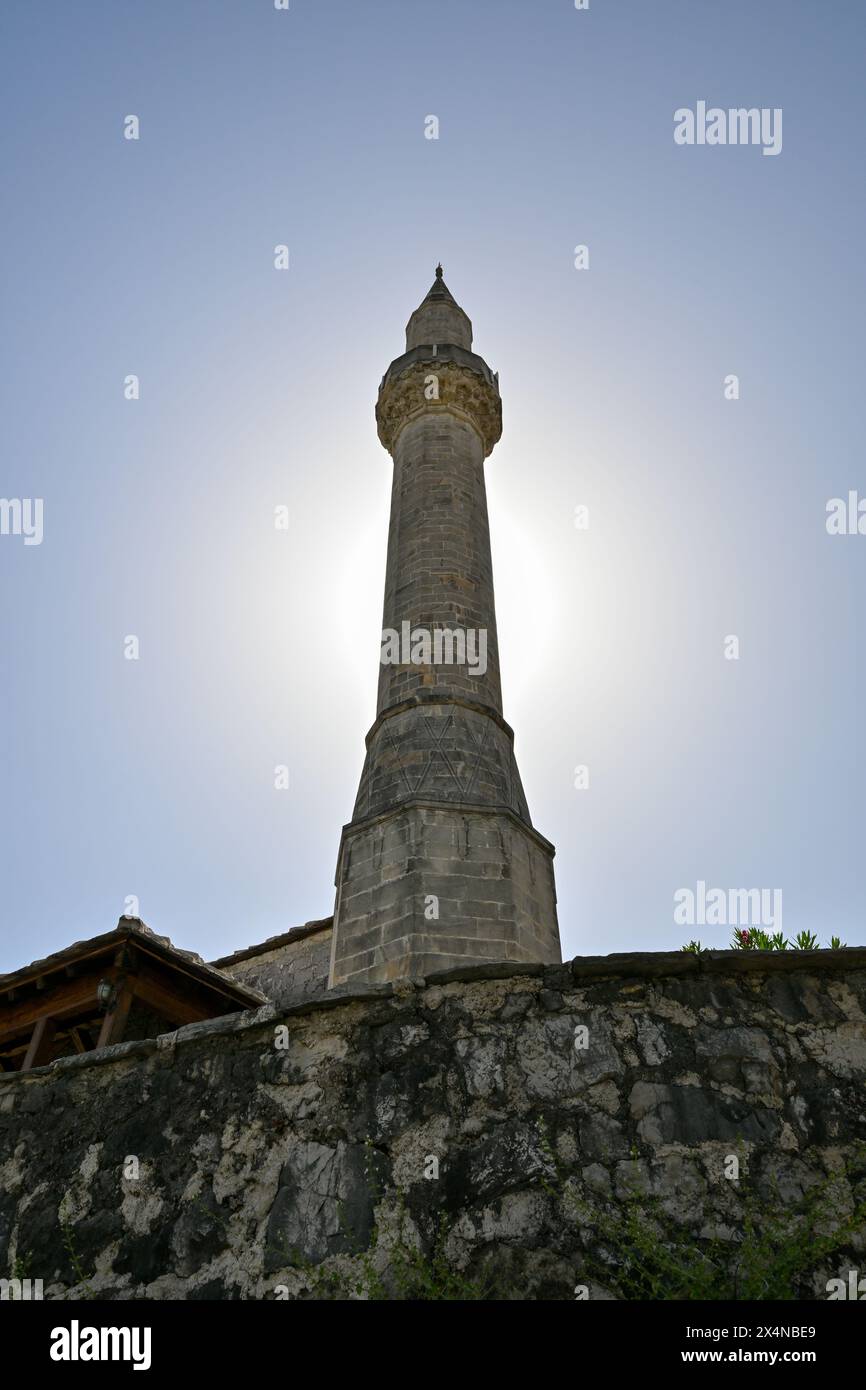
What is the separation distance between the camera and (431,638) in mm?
10062

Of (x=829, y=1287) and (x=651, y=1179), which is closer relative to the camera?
(x=829, y=1287)

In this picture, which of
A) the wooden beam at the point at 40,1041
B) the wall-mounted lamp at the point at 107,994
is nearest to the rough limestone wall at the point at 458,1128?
the wall-mounted lamp at the point at 107,994

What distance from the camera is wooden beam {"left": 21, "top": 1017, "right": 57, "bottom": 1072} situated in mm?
9039

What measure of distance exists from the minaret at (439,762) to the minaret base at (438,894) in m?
0.01

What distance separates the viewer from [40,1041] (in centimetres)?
923

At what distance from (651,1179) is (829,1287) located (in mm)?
643

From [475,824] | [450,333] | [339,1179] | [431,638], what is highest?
[450,333]

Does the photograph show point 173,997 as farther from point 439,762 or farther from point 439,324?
point 439,324

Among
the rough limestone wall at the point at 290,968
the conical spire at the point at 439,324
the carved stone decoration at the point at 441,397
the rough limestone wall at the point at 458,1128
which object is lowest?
the rough limestone wall at the point at 458,1128

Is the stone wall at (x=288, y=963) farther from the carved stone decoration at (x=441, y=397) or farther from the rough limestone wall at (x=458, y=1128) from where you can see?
the rough limestone wall at (x=458, y=1128)

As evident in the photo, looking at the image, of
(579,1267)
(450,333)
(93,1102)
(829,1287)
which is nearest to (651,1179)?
(579,1267)

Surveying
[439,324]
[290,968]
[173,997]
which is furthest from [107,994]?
[439,324]

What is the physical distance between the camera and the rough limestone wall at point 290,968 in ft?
41.6
